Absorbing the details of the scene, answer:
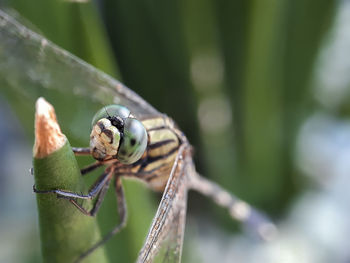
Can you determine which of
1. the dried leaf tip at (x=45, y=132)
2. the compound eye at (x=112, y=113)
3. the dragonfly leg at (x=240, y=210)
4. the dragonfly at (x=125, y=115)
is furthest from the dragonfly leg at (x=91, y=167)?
the dragonfly leg at (x=240, y=210)

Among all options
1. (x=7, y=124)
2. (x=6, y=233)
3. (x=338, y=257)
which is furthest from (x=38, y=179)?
(x=7, y=124)

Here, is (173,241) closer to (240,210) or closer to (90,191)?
(90,191)

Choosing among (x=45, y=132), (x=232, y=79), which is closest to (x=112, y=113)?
(x=45, y=132)

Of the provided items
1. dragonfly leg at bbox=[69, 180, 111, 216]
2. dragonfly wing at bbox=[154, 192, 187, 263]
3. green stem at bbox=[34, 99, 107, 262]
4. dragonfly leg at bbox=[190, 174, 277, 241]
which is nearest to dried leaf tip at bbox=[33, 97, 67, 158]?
green stem at bbox=[34, 99, 107, 262]

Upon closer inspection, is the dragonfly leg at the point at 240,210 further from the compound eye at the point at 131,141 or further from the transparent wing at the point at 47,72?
the compound eye at the point at 131,141

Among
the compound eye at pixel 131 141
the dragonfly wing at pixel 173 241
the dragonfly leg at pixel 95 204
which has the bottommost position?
the dragonfly wing at pixel 173 241

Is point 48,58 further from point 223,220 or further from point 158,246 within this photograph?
point 223,220

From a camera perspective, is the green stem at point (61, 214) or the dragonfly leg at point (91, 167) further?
the dragonfly leg at point (91, 167)

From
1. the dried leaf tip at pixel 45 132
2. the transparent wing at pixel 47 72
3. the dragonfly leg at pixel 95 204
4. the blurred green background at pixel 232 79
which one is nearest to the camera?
the dried leaf tip at pixel 45 132
